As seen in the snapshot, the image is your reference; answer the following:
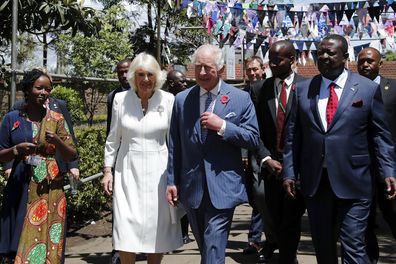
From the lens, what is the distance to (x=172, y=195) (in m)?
4.89

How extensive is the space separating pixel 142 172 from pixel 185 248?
93.7 inches

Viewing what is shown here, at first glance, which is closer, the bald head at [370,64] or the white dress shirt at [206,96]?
the white dress shirt at [206,96]

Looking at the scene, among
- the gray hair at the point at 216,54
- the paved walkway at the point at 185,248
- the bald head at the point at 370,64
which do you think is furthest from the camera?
the paved walkway at the point at 185,248

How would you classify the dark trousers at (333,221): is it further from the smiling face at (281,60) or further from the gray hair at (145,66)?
the gray hair at (145,66)

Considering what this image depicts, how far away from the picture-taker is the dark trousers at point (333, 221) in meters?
4.52

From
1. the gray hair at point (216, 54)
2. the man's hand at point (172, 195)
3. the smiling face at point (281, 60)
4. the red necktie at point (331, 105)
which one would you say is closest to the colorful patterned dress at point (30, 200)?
the man's hand at point (172, 195)

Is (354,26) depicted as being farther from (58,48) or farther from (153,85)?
(58,48)

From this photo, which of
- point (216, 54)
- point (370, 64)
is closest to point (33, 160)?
point (216, 54)

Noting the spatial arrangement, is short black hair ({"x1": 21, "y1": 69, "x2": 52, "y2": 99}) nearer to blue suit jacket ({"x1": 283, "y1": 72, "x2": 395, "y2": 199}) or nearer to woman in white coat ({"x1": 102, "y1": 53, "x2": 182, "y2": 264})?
woman in white coat ({"x1": 102, "y1": 53, "x2": 182, "y2": 264})

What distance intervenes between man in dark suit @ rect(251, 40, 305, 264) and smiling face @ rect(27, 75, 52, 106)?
1866 mm

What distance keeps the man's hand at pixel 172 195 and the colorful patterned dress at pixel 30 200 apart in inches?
36.4

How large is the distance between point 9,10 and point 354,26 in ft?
19.0

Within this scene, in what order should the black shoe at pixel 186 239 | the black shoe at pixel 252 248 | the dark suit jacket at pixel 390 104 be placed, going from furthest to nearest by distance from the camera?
the black shoe at pixel 186 239, the black shoe at pixel 252 248, the dark suit jacket at pixel 390 104

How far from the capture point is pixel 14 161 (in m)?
5.04
